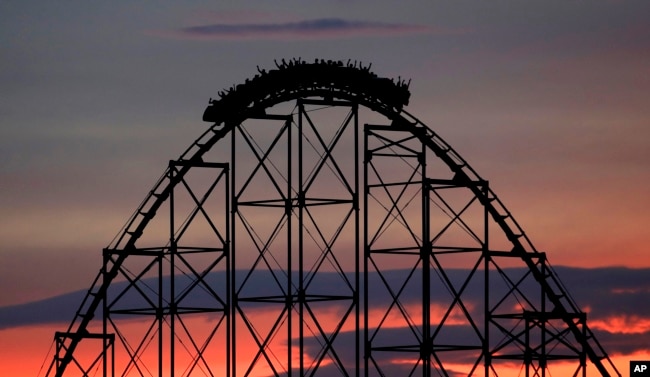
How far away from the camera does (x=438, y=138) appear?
190 ft

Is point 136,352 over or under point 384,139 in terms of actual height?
under

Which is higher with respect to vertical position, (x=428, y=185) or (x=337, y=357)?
(x=428, y=185)

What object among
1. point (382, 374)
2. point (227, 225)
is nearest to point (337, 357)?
point (382, 374)

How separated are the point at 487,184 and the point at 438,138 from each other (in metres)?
1.84

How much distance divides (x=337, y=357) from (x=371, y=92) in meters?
7.45

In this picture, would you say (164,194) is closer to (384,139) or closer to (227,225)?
→ (227,225)

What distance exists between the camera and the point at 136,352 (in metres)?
57.8

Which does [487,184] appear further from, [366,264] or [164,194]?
[164,194]

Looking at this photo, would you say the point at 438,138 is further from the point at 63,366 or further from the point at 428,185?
the point at 63,366

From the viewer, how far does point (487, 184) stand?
57812 millimetres

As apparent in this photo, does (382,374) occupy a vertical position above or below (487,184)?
below

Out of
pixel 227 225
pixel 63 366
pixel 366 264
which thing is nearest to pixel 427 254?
pixel 366 264

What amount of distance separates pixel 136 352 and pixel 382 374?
6.75 m

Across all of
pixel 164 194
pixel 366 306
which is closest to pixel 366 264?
pixel 366 306
